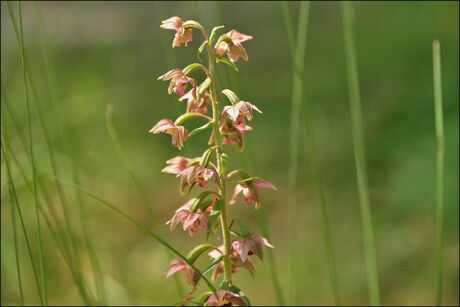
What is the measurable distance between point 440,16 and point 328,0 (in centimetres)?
89

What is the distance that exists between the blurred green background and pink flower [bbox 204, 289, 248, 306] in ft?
0.91

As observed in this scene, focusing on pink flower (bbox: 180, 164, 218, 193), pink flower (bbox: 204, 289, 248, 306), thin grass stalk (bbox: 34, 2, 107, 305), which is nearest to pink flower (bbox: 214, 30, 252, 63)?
pink flower (bbox: 180, 164, 218, 193)

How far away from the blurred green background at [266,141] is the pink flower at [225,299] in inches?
11.0

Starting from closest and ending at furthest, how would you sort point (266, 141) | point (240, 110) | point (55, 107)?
1. point (240, 110)
2. point (55, 107)
3. point (266, 141)

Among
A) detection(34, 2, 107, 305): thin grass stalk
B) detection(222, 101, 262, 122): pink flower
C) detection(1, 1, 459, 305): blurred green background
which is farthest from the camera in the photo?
detection(1, 1, 459, 305): blurred green background

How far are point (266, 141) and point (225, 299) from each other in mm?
1671

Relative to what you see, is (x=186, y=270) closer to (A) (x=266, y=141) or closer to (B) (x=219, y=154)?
(B) (x=219, y=154)

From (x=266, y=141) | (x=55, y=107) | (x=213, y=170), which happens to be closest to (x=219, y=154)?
(x=213, y=170)

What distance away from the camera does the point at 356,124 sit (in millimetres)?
722

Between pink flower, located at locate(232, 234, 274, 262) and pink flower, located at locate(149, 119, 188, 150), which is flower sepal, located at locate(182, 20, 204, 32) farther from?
pink flower, located at locate(232, 234, 274, 262)

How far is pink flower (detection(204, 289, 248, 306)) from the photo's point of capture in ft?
1.49

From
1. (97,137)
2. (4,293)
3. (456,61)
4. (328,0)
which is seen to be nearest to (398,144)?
(456,61)

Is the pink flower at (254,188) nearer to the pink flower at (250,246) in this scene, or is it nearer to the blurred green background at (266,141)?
the pink flower at (250,246)

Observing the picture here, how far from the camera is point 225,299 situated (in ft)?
1.53
